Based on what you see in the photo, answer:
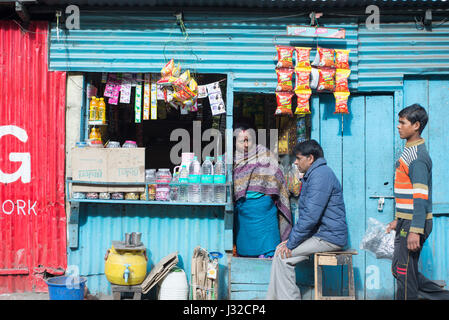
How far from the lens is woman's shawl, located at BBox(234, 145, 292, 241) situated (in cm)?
531

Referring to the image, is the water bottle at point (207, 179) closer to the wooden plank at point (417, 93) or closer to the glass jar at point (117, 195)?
the glass jar at point (117, 195)

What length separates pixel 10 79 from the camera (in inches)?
209

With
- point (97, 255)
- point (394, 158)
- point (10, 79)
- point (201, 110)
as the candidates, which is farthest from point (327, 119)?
point (10, 79)

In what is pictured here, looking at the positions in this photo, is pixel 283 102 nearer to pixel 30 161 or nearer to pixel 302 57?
pixel 302 57

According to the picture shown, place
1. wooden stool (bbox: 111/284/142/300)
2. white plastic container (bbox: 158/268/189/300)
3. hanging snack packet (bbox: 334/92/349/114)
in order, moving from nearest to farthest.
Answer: wooden stool (bbox: 111/284/142/300) → white plastic container (bbox: 158/268/189/300) → hanging snack packet (bbox: 334/92/349/114)

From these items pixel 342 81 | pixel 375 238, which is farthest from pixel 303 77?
pixel 375 238

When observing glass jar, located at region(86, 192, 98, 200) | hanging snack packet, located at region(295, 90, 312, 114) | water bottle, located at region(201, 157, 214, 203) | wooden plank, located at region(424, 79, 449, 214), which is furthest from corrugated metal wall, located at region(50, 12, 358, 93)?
glass jar, located at region(86, 192, 98, 200)

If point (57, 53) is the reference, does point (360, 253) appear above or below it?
below

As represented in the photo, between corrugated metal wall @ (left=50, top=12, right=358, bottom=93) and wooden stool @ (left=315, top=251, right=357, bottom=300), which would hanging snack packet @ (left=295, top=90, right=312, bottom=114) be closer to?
corrugated metal wall @ (left=50, top=12, right=358, bottom=93)

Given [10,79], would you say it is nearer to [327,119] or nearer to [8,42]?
[8,42]

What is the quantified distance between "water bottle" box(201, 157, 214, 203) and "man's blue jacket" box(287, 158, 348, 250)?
1.17 m

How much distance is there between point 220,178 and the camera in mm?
5105

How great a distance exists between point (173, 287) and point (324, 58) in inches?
130

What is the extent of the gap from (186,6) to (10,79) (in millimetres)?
2421
